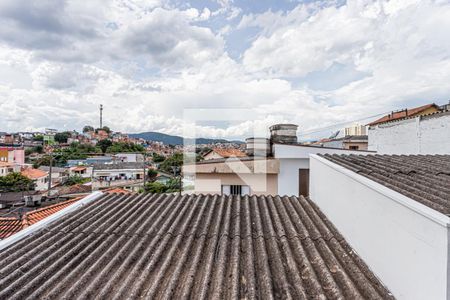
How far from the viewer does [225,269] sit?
2.39 m

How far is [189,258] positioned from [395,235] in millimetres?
2015

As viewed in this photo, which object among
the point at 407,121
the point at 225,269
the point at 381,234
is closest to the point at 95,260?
the point at 225,269

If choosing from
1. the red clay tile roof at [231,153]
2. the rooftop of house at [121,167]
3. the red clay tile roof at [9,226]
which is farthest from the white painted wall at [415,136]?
the rooftop of house at [121,167]

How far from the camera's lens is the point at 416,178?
3084mm

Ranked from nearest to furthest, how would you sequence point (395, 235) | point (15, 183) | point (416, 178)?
1. point (395, 235)
2. point (416, 178)
3. point (15, 183)

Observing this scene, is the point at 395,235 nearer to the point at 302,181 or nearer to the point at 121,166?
the point at 302,181

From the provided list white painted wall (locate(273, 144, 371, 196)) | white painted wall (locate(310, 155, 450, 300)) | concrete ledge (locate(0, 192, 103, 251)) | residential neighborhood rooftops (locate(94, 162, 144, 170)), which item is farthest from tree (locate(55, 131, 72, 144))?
white painted wall (locate(310, 155, 450, 300))

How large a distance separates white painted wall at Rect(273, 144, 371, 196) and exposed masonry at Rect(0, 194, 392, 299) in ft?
18.2

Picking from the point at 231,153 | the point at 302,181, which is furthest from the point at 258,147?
the point at 231,153

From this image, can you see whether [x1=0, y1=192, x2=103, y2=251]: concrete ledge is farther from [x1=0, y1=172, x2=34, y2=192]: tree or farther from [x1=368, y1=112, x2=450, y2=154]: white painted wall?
[x1=0, y1=172, x2=34, y2=192]: tree

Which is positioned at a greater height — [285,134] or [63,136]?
[63,136]

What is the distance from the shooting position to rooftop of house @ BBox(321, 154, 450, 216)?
7.43 feet

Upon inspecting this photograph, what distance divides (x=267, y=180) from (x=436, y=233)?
790 centimetres

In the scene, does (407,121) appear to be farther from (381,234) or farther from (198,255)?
(198,255)
